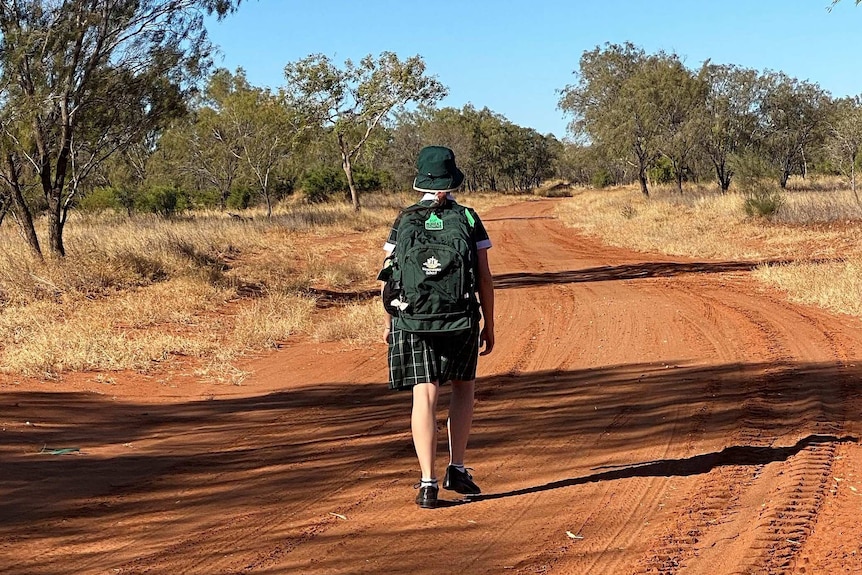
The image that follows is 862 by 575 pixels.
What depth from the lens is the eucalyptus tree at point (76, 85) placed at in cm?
1410

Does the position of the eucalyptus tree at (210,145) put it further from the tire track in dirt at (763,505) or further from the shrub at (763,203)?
the tire track in dirt at (763,505)

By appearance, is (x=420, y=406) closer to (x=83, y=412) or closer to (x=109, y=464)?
(x=109, y=464)

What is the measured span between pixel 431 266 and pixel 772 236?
20.0m

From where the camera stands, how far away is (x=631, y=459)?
17.9 feet

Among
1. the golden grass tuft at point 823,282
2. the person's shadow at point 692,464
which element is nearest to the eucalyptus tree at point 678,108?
the golden grass tuft at point 823,282

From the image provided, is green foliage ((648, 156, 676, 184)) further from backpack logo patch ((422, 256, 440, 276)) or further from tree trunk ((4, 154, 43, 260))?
backpack logo patch ((422, 256, 440, 276))

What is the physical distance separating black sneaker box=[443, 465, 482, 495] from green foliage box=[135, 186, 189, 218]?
30.0 metres

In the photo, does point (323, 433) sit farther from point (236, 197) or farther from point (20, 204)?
point (236, 197)

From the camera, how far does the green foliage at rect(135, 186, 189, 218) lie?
34812 millimetres

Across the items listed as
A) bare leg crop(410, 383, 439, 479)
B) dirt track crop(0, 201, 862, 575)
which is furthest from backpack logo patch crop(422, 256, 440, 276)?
dirt track crop(0, 201, 862, 575)

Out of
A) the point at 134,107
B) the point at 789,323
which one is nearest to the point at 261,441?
the point at 789,323

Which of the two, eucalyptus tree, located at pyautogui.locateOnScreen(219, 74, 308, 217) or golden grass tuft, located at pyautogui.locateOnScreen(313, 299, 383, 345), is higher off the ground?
eucalyptus tree, located at pyautogui.locateOnScreen(219, 74, 308, 217)

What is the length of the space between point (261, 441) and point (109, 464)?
103 cm

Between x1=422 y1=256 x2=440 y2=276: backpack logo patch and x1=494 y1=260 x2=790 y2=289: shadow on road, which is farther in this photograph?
x1=494 y1=260 x2=790 y2=289: shadow on road
